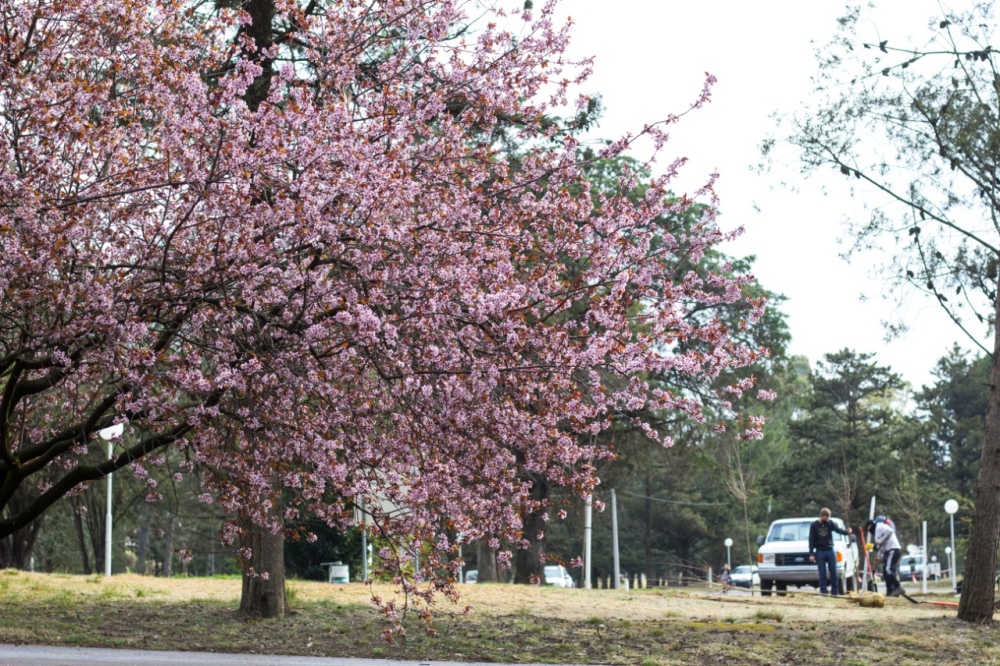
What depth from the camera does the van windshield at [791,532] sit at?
29203mm

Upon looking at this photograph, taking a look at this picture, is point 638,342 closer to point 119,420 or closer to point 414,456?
point 414,456

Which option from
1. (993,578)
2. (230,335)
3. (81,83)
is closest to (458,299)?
(230,335)

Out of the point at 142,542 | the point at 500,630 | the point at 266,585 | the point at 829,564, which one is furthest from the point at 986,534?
the point at 142,542

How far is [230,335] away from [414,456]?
175cm

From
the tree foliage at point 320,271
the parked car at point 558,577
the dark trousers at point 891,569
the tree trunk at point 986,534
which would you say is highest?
the tree foliage at point 320,271

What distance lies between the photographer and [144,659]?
399 inches

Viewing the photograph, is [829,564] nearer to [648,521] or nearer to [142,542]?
[142,542]

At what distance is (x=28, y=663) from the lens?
9.46 m

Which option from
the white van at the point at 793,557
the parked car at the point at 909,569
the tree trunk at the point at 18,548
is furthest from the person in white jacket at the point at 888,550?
the parked car at the point at 909,569

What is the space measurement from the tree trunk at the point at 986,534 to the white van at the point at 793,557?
12387 mm

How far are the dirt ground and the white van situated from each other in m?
10.6

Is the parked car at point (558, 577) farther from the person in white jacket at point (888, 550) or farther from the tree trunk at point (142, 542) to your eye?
the person in white jacket at point (888, 550)

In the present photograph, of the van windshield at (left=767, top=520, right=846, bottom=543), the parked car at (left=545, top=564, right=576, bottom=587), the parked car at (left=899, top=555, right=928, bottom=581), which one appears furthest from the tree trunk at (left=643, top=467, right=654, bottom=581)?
the van windshield at (left=767, top=520, right=846, bottom=543)

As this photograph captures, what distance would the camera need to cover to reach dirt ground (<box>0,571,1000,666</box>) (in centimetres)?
1149
